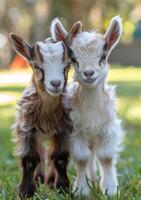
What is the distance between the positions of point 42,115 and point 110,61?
24953 millimetres

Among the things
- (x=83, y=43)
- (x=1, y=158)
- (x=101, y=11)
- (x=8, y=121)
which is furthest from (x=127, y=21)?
(x=83, y=43)

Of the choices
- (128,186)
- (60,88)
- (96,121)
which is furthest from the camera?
(128,186)

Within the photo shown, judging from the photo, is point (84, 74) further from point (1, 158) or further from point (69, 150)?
point (1, 158)

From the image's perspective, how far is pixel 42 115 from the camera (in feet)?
13.3

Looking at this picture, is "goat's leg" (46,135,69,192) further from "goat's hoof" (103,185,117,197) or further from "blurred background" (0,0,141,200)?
"blurred background" (0,0,141,200)

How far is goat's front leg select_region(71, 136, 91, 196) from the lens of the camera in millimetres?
4102

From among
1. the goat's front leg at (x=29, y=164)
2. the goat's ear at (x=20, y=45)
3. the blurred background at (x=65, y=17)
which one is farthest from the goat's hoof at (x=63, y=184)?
the blurred background at (x=65, y=17)

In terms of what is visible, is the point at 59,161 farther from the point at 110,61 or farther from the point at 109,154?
the point at 110,61

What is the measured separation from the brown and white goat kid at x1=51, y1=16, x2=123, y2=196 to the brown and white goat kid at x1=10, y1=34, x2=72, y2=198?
3.5 inches

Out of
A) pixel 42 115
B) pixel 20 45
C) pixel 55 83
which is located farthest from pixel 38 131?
pixel 20 45

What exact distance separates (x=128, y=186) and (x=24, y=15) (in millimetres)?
29441

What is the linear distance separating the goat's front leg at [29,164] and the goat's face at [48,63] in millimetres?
421

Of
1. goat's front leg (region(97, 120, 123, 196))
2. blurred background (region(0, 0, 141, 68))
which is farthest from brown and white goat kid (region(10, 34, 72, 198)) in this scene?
blurred background (region(0, 0, 141, 68))

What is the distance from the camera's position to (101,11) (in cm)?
3081
